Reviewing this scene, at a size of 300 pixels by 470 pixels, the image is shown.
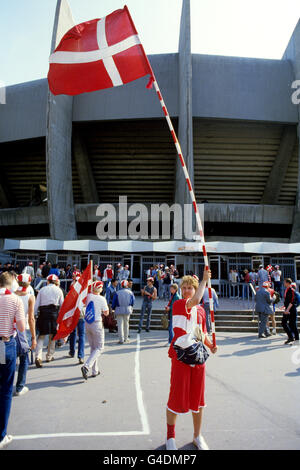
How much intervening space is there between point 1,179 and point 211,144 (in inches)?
698

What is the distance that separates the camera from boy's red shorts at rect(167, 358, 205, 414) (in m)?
2.69

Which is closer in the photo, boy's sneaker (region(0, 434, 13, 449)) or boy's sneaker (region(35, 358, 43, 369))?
boy's sneaker (region(0, 434, 13, 449))

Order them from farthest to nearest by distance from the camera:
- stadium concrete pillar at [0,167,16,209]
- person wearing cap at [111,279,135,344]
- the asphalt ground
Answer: stadium concrete pillar at [0,167,16,209] < person wearing cap at [111,279,135,344] < the asphalt ground

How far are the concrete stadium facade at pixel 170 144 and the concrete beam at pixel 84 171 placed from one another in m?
0.08

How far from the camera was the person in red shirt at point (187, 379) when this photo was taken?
8.85 feet

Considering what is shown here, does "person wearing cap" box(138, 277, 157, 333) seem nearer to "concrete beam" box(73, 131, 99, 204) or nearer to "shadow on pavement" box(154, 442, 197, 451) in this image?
"shadow on pavement" box(154, 442, 197, 451)

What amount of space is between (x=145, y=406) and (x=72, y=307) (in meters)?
2.51

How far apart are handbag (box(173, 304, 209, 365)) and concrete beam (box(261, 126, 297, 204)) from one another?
871 inches

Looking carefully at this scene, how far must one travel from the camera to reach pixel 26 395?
167 inches

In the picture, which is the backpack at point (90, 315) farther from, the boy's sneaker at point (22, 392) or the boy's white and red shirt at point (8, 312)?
the boy's white and red shirt at point (8, 312)

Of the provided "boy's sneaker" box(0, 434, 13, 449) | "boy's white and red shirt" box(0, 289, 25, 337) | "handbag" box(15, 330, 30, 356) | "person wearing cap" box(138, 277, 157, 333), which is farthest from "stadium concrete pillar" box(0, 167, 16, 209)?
"boy's sneaker" box(0, 434, 13, 449)

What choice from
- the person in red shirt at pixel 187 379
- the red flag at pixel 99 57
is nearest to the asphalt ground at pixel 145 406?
the person in red shirt at pixel 187 379
